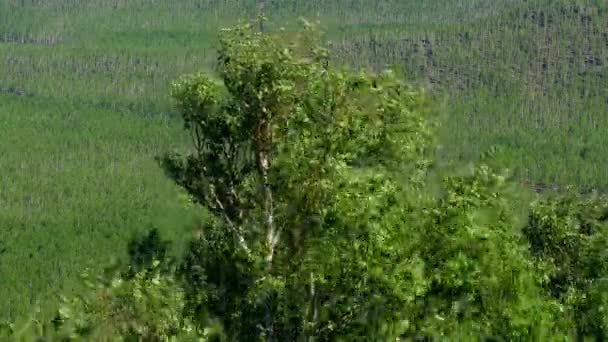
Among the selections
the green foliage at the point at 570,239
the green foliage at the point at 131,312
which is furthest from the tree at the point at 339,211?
the green foliage at the point at 570,239

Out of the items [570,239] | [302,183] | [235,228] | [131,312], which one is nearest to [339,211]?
[302,183]

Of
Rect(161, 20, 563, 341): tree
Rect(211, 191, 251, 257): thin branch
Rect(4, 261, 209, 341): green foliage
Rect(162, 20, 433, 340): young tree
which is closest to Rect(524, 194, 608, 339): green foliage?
Rect(161, 20, 563, 341): tree

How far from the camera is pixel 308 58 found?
24109 mm

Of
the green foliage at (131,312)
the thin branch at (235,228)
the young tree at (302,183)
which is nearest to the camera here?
the young tree at (302,183)

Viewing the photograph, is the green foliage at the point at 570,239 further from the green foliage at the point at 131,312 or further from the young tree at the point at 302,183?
the green foliage at the point at 131,312

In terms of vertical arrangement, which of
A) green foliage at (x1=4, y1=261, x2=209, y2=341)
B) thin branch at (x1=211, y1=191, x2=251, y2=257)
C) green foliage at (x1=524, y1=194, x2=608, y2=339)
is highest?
thin branch at (x1=211, y1=191, x2=251, y2=257)

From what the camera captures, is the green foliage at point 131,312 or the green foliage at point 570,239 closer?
the green foliage at point 131,312

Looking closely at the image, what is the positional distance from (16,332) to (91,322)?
5.84 metres

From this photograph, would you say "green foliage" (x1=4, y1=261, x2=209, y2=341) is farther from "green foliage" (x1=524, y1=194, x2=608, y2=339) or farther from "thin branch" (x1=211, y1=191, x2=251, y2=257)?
"green foliage" (x1=524, y1=194, x2=608, y2=339)

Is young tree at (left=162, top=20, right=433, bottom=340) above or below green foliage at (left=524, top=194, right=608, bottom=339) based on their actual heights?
above

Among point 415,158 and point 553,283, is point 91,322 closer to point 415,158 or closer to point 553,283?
point 415,158

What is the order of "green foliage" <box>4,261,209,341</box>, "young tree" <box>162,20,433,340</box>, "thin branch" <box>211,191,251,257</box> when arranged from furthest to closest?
"thin branch" <box>211,191,251,257</box>, "green foliage" <box>4,261,209,341</box>, "young tree" <box>162,20,433,340</box>

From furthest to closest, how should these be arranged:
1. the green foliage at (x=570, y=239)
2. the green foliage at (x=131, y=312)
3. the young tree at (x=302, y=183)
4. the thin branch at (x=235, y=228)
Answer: the green foliage at (x=570, y=239) → the thin branch at (x=235, y=228) → the green foliage at (x=131, y=312) → the young tree at (x=302, y=183)

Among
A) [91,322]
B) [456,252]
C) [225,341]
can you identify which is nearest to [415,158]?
[456,252]
